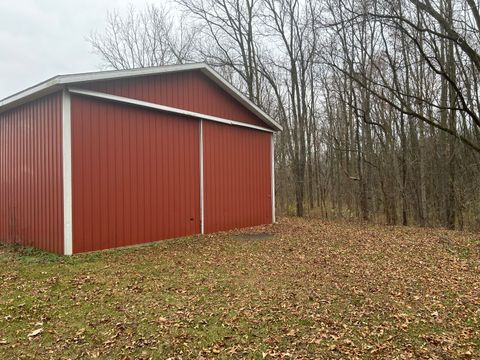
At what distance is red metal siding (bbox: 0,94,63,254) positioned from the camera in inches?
251

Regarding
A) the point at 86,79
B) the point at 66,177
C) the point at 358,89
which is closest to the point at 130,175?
the point at 66,177

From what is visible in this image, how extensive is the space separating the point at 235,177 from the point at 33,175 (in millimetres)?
5108

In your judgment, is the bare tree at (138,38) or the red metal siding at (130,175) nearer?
the red metal siding at (130,175)

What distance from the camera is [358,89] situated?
46.7 ft

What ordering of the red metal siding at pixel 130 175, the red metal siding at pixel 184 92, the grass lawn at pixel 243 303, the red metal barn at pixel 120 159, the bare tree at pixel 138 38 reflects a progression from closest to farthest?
the grass lawn at pixel 243 303, the red metal barn at pixel 120 159, the red metal siding at pixel 130 175, the red metal siding at pixel 184 92, the bare tree at pixel 138 38

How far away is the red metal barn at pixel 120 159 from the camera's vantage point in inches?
250

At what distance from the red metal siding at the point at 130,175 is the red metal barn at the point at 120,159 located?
0.02 m

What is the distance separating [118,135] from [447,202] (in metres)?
11.9

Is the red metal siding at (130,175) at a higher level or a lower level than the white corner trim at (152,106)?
lower

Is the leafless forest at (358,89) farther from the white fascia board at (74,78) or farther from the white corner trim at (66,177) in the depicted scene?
the white corner trim at (66,177)

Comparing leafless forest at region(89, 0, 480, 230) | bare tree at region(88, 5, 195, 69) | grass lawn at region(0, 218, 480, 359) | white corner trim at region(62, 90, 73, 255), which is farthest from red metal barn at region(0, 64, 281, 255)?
bare tree at region(88, 5, 195, 69)

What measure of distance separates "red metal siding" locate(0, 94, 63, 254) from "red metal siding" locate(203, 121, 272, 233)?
3.64 meters

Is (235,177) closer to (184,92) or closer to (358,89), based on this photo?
(184,92)

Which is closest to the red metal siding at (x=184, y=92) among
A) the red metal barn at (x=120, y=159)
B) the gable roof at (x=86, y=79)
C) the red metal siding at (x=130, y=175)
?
the red metal barn at (x=120, y=159)
